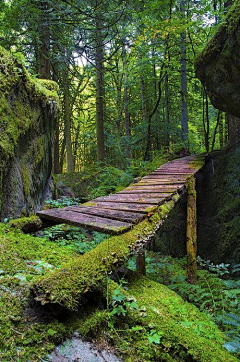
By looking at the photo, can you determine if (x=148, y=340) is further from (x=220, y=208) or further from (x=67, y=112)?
(x=67, y=112)

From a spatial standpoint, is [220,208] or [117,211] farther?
[220,208]

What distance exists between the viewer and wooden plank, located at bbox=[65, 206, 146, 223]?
281 cm

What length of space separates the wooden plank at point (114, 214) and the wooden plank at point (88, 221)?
10cm

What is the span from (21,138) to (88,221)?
2.16m

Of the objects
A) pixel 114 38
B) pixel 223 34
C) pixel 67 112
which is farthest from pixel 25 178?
pixel 114 38

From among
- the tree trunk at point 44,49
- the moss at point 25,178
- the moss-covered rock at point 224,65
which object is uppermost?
the tree trunk at point 44,49

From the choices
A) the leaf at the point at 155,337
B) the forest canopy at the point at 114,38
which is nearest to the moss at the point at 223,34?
the forest canopy at the point at 114,38

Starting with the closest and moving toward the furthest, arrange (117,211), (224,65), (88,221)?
(88,221), (117,211), (224,65)

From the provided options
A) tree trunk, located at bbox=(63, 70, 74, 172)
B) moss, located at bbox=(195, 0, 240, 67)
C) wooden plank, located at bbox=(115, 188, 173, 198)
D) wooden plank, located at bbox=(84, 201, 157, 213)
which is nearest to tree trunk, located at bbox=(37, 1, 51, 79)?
tree trunk, located at bbox=(63, 70, 74, 172)

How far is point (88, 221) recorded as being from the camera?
8.93 ft

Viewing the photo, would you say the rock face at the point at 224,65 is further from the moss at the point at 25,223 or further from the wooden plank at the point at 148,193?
the moss at the point at 25,223

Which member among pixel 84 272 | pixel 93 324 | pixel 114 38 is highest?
pixel 114 38

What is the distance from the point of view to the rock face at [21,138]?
335 cm

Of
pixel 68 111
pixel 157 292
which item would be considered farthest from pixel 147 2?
pixel 157 292
